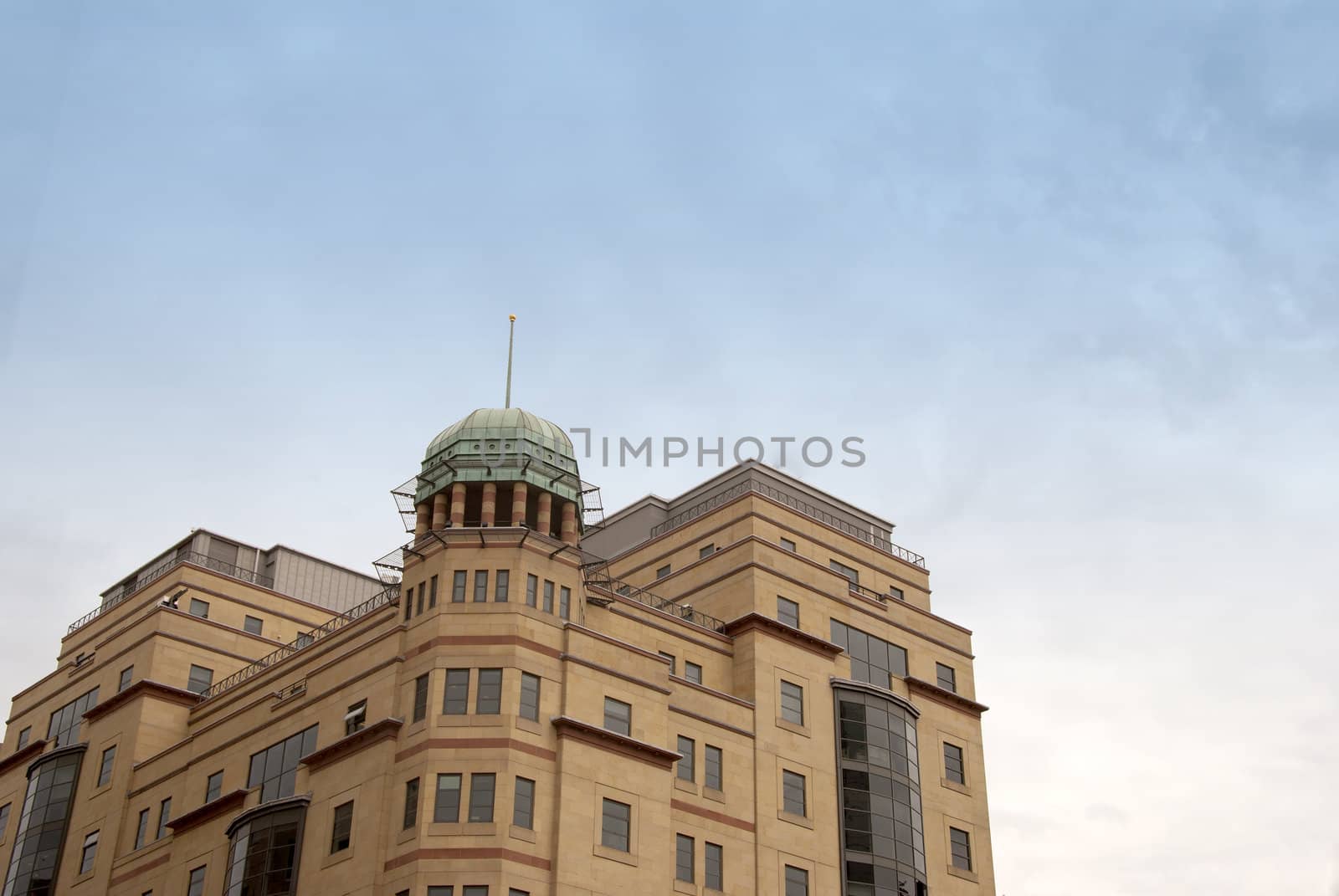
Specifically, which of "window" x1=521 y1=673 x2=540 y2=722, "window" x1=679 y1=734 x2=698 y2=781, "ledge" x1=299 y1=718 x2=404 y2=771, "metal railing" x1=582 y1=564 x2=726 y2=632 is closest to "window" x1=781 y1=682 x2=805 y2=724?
"metal railing" x1=582 y1=564 x2=726 y2=632

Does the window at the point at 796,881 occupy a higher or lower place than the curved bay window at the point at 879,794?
lower

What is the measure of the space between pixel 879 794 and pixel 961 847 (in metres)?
7.87

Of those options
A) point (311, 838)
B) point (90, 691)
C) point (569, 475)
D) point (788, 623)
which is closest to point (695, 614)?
point (788, 623)

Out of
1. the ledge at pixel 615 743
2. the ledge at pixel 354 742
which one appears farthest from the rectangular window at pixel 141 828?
the ledge at pixel 615 743

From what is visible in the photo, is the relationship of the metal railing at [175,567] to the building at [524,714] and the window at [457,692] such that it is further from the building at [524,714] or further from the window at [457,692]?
the window at [457,692]

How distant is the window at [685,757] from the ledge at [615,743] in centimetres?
194

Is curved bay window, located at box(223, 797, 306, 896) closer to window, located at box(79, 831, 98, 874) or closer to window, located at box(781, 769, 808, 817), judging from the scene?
window, located at box(79, 831, 98, 874)

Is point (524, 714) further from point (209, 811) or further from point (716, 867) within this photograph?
point (209, 811)

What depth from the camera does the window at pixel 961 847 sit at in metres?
96.2

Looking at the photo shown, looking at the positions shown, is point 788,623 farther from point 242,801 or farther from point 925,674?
point 242,801

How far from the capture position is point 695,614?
97.8 meters

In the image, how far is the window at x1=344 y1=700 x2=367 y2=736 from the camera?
273ft

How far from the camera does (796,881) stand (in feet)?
288

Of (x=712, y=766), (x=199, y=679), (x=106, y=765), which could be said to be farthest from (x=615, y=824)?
(x=106, y=765)
